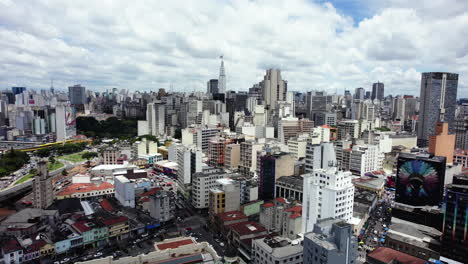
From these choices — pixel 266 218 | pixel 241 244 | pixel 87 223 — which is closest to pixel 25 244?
pixel 87 223

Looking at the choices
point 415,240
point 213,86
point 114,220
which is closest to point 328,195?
point 415,240

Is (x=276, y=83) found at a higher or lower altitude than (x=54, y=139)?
higher


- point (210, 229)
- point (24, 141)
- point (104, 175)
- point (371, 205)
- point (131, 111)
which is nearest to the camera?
point (210, 229)

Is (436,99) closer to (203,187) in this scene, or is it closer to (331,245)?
(203,187)

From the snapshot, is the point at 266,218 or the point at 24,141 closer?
the point at 266,218

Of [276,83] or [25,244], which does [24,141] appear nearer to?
[25,244]

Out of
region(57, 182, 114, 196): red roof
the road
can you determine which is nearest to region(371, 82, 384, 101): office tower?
the road

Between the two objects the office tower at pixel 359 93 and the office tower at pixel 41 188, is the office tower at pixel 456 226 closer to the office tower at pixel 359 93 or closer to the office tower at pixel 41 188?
the office tower at pixel 41 188
